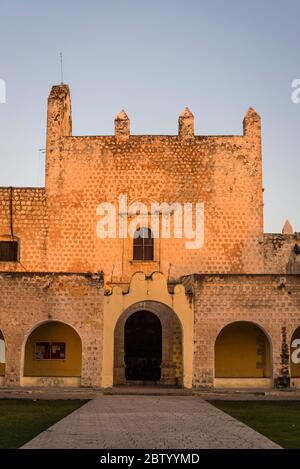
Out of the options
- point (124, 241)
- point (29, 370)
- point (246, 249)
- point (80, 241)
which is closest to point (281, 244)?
point (246, 249)

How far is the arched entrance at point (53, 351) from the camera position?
2209 centimetres

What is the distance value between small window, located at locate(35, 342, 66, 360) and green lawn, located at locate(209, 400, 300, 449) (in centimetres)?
752

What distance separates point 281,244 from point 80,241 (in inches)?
296

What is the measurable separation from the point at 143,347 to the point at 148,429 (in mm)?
11974

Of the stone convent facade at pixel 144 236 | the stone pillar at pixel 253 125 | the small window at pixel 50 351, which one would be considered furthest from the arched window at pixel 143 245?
the stone pillar at pixel 253 125

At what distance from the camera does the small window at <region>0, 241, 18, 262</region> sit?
78.5 feet

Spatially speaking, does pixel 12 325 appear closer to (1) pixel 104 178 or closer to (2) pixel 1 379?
(2) pixel 1 379

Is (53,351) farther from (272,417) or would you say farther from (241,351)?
(272,417)

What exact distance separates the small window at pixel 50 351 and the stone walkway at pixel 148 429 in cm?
699

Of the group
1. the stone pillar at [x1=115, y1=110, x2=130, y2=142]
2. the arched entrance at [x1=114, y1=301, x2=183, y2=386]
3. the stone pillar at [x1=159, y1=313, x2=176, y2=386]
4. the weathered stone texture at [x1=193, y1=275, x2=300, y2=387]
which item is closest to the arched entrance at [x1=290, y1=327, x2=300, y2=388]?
the weathered stone texture at [x1=193, y1=275, x2=300, y2=387]

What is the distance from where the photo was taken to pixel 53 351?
2228cm

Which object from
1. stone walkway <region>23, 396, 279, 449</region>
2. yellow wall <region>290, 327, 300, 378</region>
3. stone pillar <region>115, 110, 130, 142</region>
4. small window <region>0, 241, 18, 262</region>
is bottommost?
stone walkway <region>23, 396, 279, 449</region>

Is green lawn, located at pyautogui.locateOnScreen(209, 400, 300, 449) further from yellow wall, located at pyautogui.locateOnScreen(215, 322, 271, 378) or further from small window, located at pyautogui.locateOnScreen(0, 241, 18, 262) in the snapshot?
small window, located at pyautogui.locateOnScreen(0, 241, 18, 262)

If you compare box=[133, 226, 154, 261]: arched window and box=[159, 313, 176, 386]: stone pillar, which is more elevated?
box=[133, 226, 154, 261]: arched window
